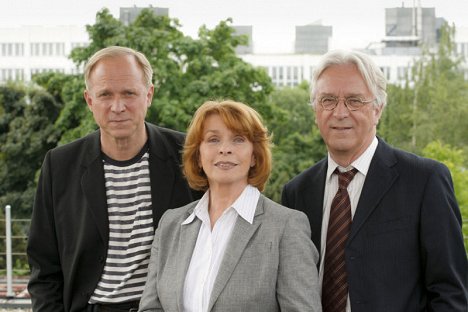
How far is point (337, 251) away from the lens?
2.07 metres

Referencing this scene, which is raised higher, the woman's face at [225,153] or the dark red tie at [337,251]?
the woman's face at [225,153]

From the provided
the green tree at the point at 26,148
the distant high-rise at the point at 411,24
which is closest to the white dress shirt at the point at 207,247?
the green tree at the point at 26,148

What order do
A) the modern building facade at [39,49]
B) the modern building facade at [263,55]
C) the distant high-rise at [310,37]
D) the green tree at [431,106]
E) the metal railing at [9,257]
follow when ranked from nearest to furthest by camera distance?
the metal railing at [9,257]
the green tree at [431,106]
the modern building facade at [263,55]
the modern building facade at [39,49]
the distant high-rise at [310,37]

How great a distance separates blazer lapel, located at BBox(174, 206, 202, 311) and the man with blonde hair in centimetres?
33

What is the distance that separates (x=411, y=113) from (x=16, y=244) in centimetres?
1776

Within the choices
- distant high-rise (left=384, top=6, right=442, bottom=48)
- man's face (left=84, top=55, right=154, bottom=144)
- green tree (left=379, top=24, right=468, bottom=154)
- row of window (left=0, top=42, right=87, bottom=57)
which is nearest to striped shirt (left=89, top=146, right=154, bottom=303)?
man's face (left=84, top=55, right=154, bottom=144)

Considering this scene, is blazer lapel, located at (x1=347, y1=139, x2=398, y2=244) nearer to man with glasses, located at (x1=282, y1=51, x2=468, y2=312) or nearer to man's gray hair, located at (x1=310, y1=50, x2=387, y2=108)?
man with glasses, located at (x1=282, y1=51, x2=468, y2=312)

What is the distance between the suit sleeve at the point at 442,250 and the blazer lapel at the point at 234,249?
0.42 meters

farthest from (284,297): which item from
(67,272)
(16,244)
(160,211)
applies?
(16,244)

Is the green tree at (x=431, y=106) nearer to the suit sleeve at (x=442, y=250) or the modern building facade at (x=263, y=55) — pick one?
the suit sleeve at (x=442, y=250)

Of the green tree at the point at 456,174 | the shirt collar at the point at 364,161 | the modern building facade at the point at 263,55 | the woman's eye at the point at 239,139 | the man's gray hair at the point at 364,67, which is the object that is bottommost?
the green tree at the point at 456,174

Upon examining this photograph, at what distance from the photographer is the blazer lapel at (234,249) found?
184 centimetres

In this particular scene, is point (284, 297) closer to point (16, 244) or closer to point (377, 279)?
point (377, 279)

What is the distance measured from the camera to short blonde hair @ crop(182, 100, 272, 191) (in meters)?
1.93
